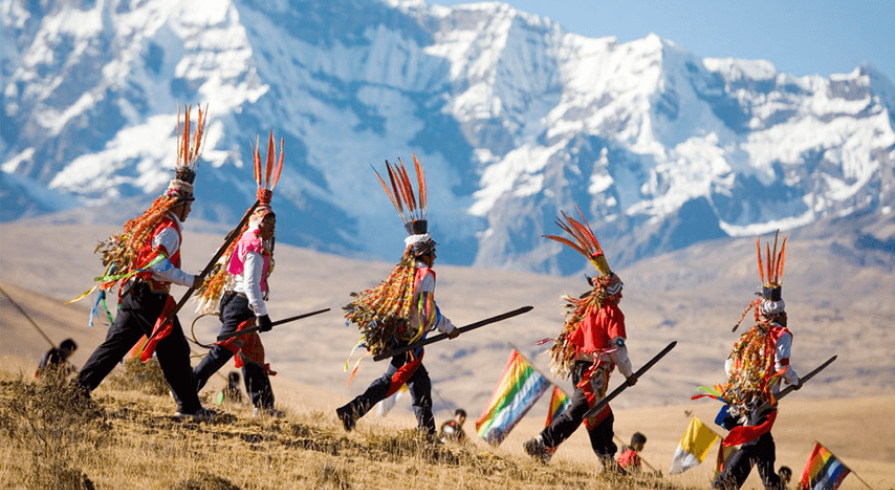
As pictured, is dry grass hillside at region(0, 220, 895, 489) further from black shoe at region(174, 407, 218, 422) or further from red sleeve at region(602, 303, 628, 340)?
red sleeve at region(602, 303, 628, 340)

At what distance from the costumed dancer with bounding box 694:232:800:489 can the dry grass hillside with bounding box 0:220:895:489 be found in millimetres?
568

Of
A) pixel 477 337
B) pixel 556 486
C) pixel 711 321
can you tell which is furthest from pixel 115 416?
pixel 711 321

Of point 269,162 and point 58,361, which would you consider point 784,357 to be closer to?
point 269,162

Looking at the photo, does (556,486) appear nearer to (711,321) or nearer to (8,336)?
(8,336)

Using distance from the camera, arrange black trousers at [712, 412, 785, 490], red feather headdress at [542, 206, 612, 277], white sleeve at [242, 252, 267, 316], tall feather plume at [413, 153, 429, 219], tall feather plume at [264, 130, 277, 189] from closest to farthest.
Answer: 1. white sleeve at [242, 252, 267, 316]
2. tall feather plume at [413, 153, 429, 219]
3. red feather headdress at [542, 206, 612, 277]
4. black trousers at [712, 412, 785, 490]
5. tall feather plume at [264, 130, 277, 189]

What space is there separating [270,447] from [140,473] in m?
1.27

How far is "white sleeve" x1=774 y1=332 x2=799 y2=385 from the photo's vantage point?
912 centimetres

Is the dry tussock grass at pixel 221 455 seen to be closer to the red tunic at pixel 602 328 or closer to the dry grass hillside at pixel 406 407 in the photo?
the dry grass hillside at pixel 406 407

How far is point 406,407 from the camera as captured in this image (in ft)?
275

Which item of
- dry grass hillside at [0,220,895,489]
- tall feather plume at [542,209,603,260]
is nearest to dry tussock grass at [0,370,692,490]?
dry grass hillside at [0,220,895,489]

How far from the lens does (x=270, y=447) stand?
779 centimetres

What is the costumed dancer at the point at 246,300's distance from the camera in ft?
28.8

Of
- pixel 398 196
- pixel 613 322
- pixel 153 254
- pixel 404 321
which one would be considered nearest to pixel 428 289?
pixel 404 321

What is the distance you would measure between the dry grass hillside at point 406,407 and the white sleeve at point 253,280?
0.93 metres
